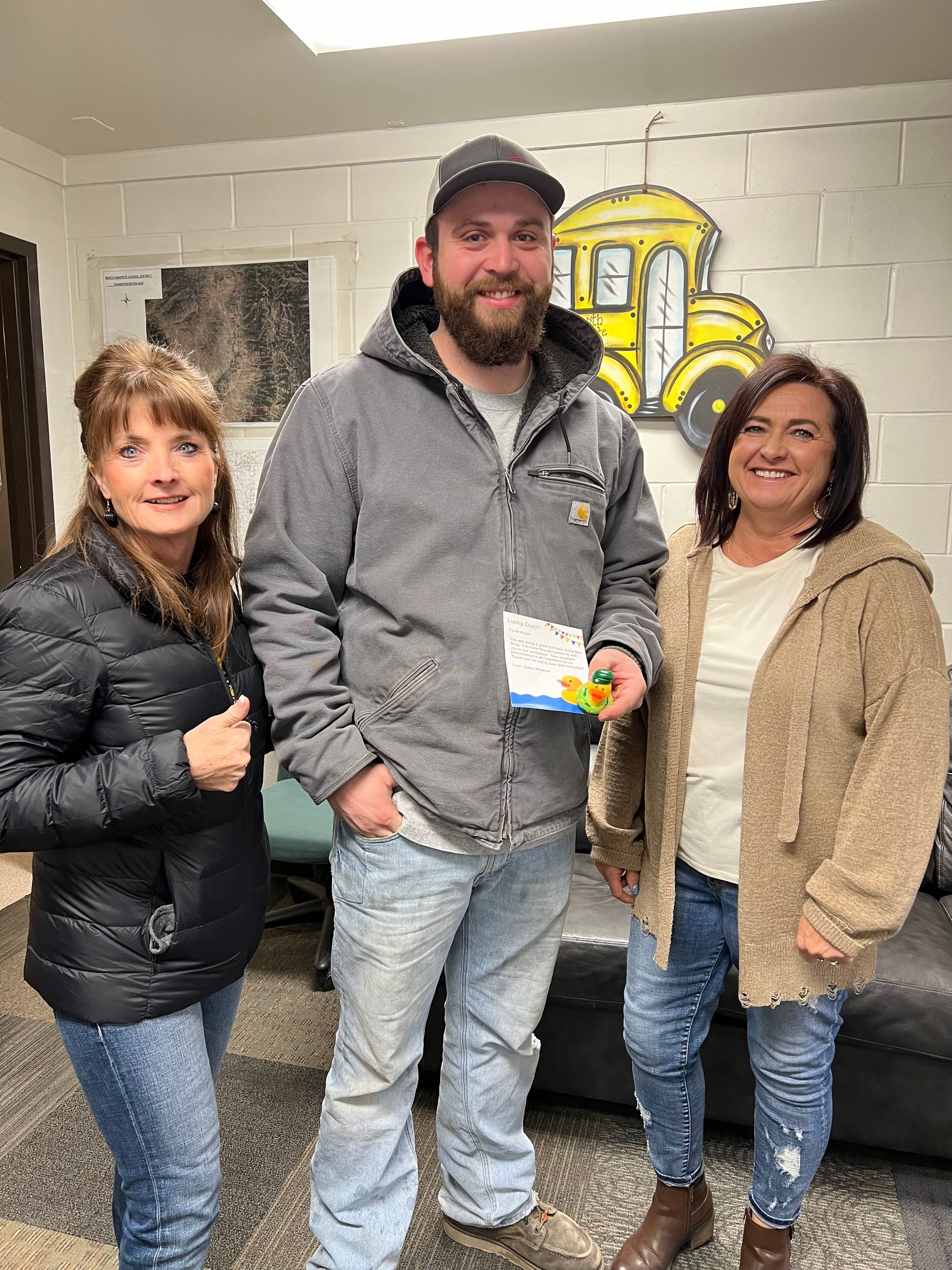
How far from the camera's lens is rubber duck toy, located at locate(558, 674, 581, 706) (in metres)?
1.26

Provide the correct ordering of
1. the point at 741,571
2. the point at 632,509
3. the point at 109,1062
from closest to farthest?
the point at 109,1062 → the point at 741,571 → the point at 632,509

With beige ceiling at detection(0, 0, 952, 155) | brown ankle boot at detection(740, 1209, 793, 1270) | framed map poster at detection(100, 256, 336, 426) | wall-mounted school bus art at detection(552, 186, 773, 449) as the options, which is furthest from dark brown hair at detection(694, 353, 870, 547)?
framed map poster at detection(100, 256, 336, 426)

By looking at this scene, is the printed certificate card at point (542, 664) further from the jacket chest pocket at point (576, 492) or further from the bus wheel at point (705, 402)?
the bus wheel at point (705, 402)

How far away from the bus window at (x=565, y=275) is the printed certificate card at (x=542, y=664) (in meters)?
1.90

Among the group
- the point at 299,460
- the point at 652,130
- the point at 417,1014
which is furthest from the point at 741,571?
the point at 652,130

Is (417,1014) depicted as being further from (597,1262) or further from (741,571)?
(741,571)

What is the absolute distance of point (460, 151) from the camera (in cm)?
135

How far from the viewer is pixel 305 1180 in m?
1.80

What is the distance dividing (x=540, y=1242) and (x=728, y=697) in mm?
1016

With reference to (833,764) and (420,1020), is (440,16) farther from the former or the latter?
(420,1020)

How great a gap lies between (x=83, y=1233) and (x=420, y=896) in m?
1.03

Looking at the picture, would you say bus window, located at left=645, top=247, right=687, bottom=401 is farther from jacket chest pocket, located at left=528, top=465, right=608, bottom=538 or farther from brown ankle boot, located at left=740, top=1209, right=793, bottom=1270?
brown ankle boot, located at left=740, top=1209, right=793, bottom=1270

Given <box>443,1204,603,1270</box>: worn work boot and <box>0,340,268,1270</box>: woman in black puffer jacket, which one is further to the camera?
<box>443,1204,603,1270</box>: worn work boot

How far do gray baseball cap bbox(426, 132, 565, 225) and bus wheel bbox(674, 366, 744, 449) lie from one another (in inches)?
62.3
